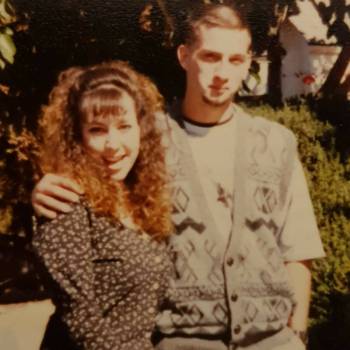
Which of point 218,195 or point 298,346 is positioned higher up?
point 218,195

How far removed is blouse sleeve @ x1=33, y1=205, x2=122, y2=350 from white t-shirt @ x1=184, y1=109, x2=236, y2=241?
57 cm

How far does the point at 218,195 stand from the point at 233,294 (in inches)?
13.7

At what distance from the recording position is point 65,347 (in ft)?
6.52

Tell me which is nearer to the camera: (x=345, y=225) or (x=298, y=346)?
(x=298, y=346)

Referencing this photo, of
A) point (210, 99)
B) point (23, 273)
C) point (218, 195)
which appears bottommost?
point (23, 273)

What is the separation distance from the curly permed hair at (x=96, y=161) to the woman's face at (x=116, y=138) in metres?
0.03

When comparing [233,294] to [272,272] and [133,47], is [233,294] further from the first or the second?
[133,47]

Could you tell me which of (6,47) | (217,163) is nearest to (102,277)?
(217,163)

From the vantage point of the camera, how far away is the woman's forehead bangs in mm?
2090

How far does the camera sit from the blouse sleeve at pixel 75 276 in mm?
1882

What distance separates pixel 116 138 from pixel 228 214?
50 cm

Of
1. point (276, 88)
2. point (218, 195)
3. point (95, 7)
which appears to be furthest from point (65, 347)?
point (276, 88)

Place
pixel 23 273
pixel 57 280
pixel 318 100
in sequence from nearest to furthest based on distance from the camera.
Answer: pixel 57 280 → pixel 23 273 → pixel 318 100

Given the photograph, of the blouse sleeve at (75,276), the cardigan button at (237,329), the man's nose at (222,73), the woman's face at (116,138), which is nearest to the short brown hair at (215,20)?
the man's nose at (222,73)
